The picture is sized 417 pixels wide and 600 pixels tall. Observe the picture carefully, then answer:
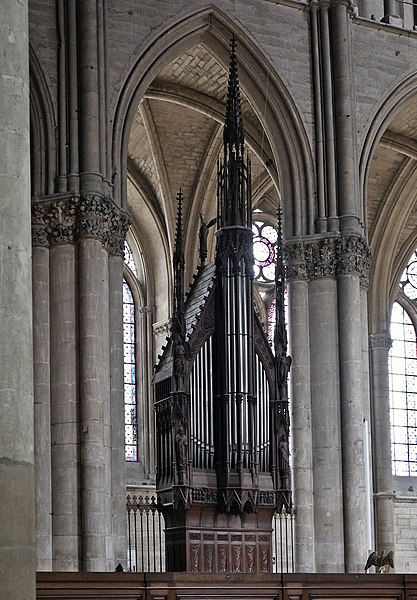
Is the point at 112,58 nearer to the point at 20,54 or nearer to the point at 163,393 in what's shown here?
the point at 163,393

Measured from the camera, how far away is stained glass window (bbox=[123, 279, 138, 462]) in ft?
98.0

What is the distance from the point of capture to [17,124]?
32.3ft

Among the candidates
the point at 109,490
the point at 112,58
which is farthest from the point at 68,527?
the point at 112,58

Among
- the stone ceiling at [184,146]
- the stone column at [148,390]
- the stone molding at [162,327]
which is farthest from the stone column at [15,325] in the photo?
the stone molding at [162,327]

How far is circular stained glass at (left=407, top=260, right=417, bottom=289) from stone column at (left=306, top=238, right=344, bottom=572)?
1175cm

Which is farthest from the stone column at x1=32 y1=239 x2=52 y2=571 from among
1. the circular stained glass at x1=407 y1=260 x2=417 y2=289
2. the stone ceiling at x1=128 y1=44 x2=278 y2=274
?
the circular stained glass at x1=407 y1=260 x2=417 y2=289

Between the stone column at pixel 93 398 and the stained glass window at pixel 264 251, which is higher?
the stained glass window at pixel 264 251

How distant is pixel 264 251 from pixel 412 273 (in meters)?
4.54

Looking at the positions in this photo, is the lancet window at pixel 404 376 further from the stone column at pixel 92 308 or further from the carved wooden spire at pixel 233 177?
the stone column at pixel 92 308

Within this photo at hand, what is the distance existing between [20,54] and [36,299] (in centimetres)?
1103

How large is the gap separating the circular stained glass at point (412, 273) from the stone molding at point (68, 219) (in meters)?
15.7

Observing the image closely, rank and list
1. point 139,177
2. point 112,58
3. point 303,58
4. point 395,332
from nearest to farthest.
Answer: point 112,58, point 303,58, point 139,177, point 395,332

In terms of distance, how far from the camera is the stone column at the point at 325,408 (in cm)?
2277

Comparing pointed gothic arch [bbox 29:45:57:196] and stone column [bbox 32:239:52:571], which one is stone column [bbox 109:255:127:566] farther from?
pointed gothic arch [bbox 29:45:57:196]
